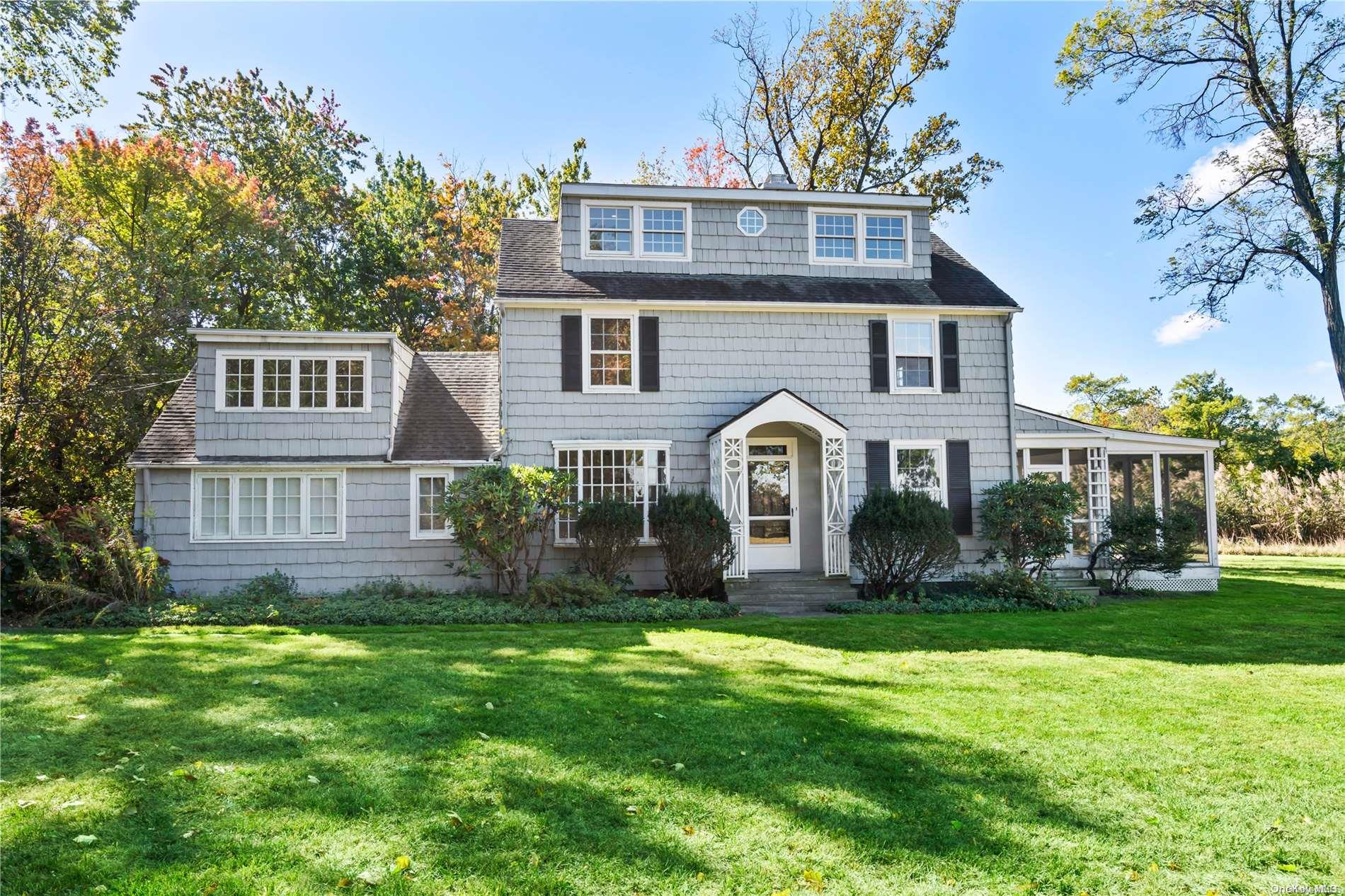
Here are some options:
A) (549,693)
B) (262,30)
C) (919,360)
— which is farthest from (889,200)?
(549,693)

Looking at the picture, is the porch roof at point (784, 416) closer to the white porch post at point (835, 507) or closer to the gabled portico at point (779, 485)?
the gabled portico at point (779, 485)

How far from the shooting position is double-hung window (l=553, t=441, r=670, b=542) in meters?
13.7

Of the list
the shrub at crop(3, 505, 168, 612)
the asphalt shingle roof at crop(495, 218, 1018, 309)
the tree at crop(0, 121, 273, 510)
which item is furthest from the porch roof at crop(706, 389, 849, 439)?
the tree at crop(0, 121, 273, 510)

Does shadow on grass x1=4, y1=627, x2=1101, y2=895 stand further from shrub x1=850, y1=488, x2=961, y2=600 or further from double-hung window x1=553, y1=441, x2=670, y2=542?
double-hung window x1=553, y1=441, x2=670, y2=542

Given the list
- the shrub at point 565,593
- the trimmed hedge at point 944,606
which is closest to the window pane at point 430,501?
the shrub at point 565,593

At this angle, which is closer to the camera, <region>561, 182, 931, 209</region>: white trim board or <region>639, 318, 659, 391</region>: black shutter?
<region>639, 318, 659, 391</region>: black shutter

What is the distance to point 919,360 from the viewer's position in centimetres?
1483

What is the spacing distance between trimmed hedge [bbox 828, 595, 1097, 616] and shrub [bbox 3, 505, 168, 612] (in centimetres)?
1051

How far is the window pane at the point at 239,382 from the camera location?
13375mm

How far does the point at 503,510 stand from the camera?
456 inches

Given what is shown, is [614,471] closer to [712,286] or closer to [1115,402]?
[712,286]

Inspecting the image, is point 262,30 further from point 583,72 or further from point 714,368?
point 714,368

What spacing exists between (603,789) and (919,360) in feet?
40.6

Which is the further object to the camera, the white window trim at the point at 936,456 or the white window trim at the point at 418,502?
the white window trim at the point at 936,456
